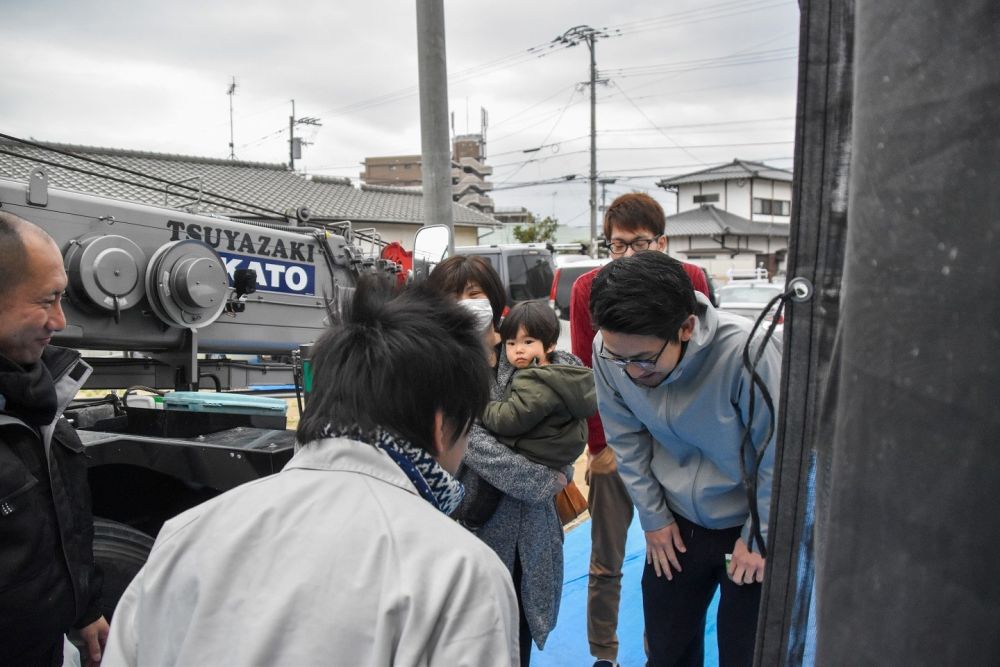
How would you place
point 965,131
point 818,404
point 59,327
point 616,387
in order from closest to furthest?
point 965,131 < point 818,404 < point 59,327 < point 616,387

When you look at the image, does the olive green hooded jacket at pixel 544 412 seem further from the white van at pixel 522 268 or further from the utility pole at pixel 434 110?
the white van at pixel 522 268

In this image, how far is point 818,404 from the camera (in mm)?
1031

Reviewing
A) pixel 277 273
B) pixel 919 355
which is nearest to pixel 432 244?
pixel 277 273

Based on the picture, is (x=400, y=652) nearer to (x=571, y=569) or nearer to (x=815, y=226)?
(x=815, y=226)

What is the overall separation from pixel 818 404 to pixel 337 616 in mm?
723

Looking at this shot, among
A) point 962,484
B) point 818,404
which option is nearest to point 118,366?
point 818,404

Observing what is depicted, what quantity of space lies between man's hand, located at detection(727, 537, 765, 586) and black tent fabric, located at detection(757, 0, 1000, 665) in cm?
121

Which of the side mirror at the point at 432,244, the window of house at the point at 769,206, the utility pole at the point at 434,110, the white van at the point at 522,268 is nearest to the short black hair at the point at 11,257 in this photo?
the side mirror at the point at 432,244

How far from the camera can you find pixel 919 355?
28.2 inches

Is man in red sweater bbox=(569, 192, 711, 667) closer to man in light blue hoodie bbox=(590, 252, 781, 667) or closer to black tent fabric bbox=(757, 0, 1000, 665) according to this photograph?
man in light blue hoodie bbox=(590, 252, 781, 667)

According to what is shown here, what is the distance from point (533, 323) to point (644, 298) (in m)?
0.78

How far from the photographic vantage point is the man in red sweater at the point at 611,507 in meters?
2.99

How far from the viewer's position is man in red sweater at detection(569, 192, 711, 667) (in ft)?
9.82

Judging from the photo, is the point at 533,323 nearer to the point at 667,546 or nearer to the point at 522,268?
the point at 667,546
